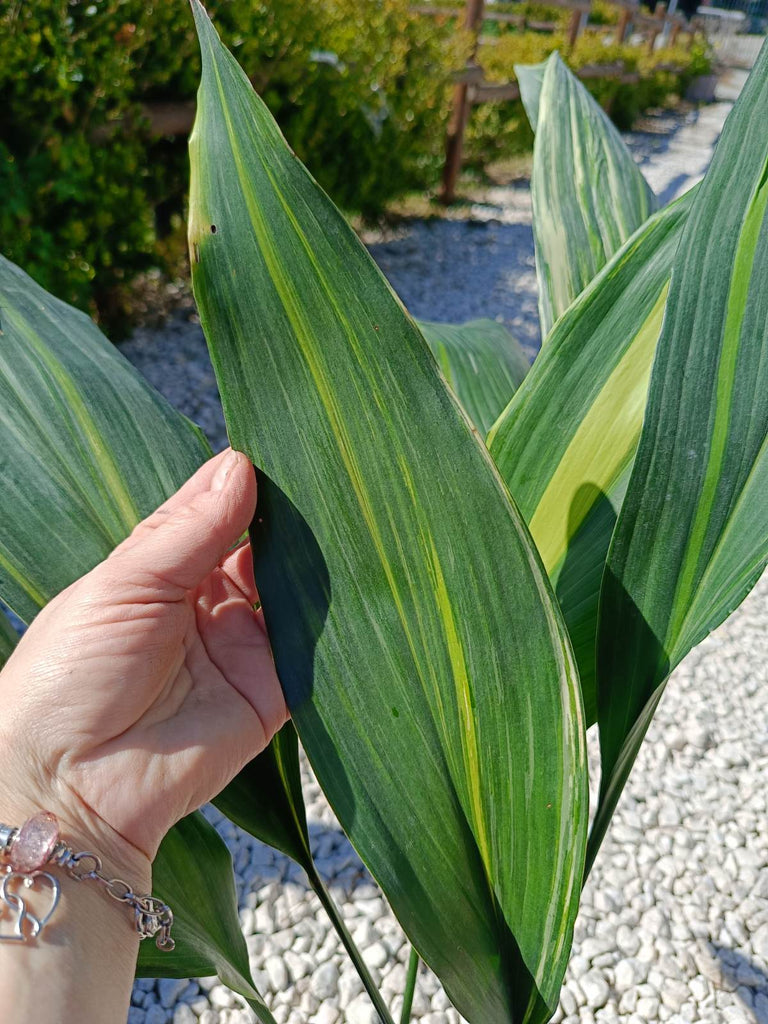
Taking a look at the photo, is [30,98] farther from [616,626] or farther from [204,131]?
[616,626]

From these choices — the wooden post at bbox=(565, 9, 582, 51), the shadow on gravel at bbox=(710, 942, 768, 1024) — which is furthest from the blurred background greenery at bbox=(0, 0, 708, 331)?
the wooden post at bbox=(565, 9, 582, 51)

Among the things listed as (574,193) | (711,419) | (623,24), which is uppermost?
(623,24)

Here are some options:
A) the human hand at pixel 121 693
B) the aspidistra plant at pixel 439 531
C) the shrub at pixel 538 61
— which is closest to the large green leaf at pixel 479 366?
the aspidistra plant at pixel 439 531

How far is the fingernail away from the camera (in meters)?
0.45

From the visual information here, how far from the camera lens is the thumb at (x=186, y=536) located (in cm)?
47

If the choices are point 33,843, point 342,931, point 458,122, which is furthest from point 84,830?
point 458,122

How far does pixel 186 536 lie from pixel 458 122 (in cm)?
485

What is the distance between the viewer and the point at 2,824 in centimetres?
49

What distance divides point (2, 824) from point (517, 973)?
1.15ft

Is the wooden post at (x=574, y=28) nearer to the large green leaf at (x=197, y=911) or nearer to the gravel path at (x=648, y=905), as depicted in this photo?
the gravel path at (x=648, y=905)

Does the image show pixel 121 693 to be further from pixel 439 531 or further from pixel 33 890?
pixel 439 531

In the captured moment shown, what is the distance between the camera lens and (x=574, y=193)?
75 centimetres

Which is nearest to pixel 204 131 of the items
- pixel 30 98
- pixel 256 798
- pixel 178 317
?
pixel 256 798

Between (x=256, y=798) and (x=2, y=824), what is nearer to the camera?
(x=2, y=824)
